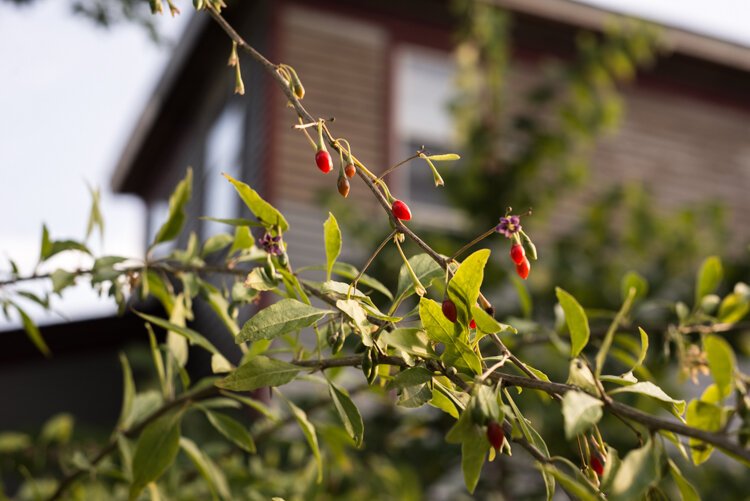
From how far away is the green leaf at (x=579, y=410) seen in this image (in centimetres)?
92

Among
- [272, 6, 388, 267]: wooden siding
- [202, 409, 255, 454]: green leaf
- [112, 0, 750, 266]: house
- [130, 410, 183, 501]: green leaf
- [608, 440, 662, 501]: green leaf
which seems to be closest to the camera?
[608, 440, 662, 501]: green leaf

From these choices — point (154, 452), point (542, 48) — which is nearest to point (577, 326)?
point (154, 452)

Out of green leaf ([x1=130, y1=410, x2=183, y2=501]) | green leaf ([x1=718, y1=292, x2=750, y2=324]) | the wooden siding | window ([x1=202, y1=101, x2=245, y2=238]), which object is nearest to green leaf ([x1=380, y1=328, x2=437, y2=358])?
green leaf ([x1=130, y1=410, x2=183, y2=501])

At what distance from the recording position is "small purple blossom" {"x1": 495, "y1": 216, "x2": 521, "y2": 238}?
1.21m

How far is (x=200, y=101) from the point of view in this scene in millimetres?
10719

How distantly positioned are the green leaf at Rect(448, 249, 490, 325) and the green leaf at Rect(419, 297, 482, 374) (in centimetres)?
3

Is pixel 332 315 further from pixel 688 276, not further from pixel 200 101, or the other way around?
pixel 200 101

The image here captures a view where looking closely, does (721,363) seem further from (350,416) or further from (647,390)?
(350,416)

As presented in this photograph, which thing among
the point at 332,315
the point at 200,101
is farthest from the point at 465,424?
the point at 200,101

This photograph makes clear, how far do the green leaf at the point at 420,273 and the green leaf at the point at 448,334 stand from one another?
0.48 feet

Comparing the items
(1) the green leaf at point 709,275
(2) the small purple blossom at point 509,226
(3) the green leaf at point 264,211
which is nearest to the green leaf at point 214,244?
(3) the green leaf at point 264,211

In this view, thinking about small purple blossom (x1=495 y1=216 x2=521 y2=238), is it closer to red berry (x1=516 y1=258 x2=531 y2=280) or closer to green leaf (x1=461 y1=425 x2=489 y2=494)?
red berry (x1=516 y1=258 x2=531 y2=280)

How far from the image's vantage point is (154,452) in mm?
1483

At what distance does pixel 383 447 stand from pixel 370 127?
4.88 metres
